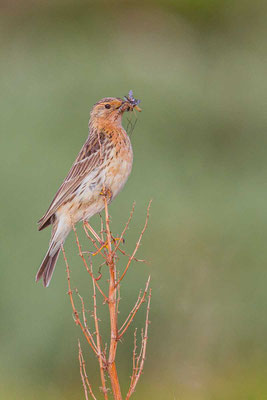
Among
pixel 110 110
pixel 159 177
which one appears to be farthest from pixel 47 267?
pixel 159 177

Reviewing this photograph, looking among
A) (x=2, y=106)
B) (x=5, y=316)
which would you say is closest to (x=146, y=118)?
(x=2, y=106)

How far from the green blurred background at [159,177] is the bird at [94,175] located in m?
2.64

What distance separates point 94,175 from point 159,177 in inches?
280

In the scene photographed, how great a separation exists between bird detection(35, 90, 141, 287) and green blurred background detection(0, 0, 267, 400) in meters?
2.64

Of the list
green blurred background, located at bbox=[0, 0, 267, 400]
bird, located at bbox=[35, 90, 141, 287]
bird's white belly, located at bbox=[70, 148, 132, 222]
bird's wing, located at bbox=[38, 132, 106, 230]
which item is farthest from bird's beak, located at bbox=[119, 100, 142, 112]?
green blurred background, located at bbox=[0, 0, 267, 400]

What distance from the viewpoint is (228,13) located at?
21547 mm

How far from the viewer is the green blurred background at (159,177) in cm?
976

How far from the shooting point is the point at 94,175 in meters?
6.60

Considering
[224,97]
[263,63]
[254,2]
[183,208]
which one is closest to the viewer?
[183,208]

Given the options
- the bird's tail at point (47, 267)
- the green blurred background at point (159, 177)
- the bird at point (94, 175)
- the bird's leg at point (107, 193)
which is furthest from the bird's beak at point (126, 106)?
the green blurred background at point (159, 177)

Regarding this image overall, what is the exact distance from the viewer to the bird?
651 cm

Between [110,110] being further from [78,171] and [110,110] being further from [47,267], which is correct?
[47,267]

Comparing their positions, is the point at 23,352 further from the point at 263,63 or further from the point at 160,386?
the point at 263,63

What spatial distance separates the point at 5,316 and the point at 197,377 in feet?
7.62
